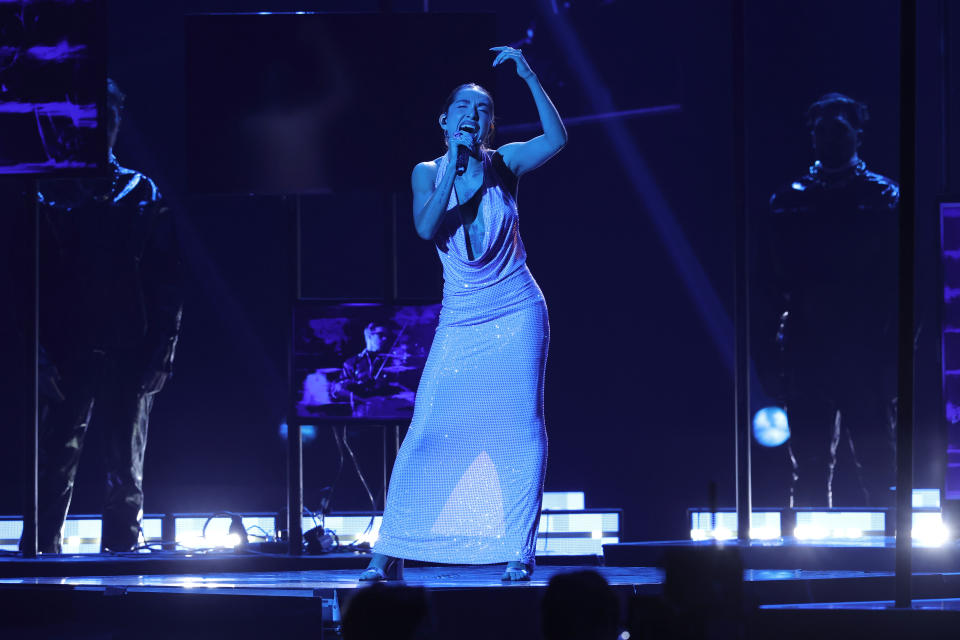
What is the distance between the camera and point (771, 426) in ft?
29.8

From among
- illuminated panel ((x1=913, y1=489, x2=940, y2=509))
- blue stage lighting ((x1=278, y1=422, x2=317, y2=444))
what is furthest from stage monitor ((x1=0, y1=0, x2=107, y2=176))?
illuminated panel ((x1=913, y1=489, x2=940, y2=509))

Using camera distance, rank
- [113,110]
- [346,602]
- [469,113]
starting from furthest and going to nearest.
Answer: [113,110], [469,113], [346,602]

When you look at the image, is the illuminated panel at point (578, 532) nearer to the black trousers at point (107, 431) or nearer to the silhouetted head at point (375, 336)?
the silhouetted head at point (375, 336)

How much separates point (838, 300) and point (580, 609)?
574 centimetres

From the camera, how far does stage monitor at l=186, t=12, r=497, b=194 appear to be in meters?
7.36

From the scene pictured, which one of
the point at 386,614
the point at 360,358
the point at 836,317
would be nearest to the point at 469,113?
the point at 360,358

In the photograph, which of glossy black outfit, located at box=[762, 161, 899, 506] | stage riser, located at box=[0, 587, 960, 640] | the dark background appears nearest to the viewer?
stage riser, located at box=[0, 587, 960, 640]

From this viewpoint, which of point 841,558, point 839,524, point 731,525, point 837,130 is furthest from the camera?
point 731,525

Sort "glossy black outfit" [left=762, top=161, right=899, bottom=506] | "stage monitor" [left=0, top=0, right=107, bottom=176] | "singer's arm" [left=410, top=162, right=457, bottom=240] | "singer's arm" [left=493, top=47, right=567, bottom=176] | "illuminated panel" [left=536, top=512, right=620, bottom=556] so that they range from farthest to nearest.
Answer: "illuminated panel" [left=536, top=512, right=620, bottom=556], "glossy black outfit" [left=762, top=161, right=899, bottom=506], "stage monitor" [left=0, top=0, right=107, bottom=176], "singer's arm" [left=493, top=47, right=567, bottom=176], "singer's arm" [left=410, top=162, right=457, bottom=240]

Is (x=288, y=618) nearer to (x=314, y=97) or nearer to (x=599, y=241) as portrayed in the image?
(x=314, y=97)

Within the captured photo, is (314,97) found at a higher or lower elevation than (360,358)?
higher

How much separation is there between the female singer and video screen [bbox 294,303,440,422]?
6.31 feet

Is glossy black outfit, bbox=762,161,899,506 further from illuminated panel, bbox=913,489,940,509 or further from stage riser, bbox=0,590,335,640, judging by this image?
stage riser, bbox=0,590,335,640

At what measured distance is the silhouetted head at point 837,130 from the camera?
26.8 feet
